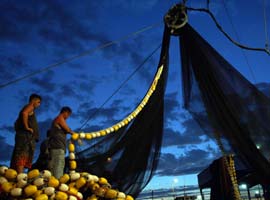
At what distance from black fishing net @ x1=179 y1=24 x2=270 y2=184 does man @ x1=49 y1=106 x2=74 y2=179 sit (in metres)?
2.01

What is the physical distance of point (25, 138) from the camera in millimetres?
3990

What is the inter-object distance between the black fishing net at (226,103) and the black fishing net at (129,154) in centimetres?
72

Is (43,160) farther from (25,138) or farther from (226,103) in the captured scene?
(226,103)

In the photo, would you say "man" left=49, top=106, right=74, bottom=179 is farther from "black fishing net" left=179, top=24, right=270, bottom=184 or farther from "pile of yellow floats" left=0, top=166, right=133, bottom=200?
"black fishing net" left=179, top=24, right=270, bottom=184

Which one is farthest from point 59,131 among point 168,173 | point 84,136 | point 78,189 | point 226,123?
point 226,123

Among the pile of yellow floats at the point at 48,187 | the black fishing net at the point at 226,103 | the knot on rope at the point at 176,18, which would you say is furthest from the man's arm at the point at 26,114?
the knot on rope at the point at 176,18

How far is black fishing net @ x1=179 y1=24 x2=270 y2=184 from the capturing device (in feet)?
10.9

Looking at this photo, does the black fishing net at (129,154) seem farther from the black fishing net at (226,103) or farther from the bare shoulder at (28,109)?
the bare shoulder at (28,109)

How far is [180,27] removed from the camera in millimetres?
4438

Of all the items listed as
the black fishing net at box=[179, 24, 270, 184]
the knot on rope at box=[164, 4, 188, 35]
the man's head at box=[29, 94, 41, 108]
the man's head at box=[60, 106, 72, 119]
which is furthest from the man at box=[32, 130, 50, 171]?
the knot on rope at box=[164, 4, 188, 35]

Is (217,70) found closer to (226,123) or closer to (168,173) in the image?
(226,123)

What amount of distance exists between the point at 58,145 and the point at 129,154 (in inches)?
43.7

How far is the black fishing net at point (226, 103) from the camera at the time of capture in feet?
10.9

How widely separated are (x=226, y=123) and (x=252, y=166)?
1.98 ft
